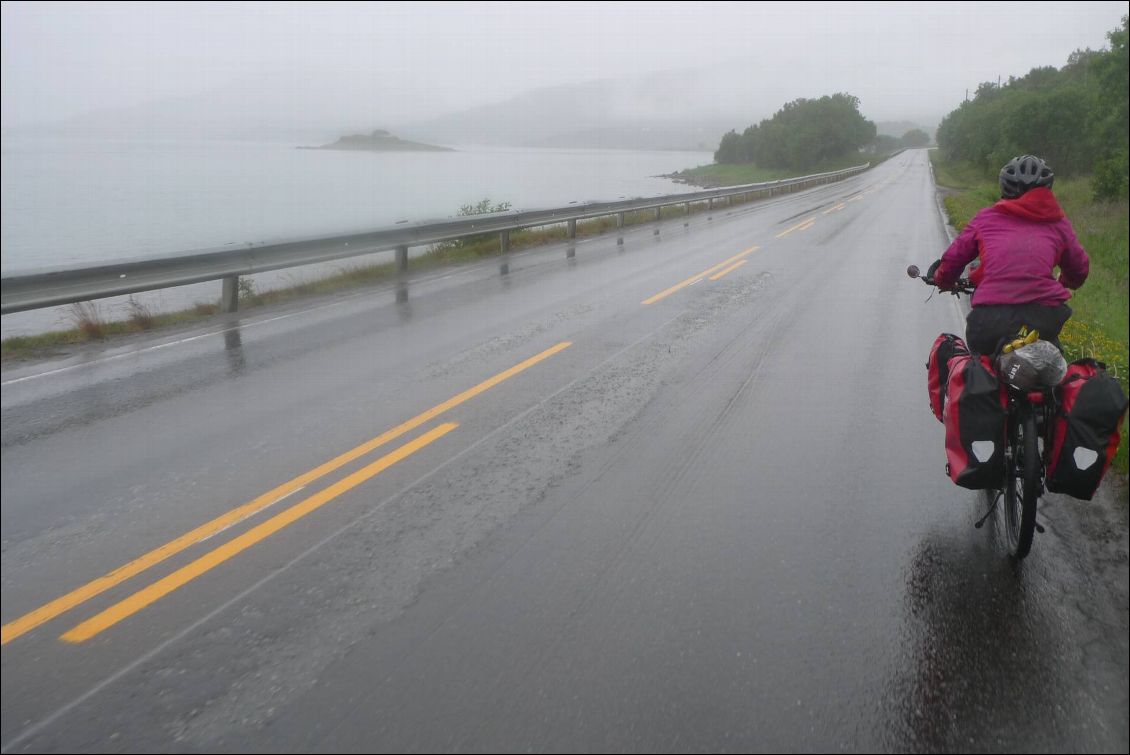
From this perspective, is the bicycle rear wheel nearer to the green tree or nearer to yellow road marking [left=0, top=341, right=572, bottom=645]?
yellow road marking [left=0, top=341, right=572, bottom=645]

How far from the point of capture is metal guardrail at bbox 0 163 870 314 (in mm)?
8297

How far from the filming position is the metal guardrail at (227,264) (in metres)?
8.30

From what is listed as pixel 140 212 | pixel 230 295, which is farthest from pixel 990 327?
pixel 140 212

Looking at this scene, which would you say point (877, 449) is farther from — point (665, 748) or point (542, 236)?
point (542, 236)

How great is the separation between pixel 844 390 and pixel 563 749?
5443 millimetres

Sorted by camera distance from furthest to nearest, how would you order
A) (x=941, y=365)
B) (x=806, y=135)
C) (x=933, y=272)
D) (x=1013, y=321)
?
(x=806, y=135) < (x=933, y=272) < (x=941, y=365) < (x=1013, y=321)

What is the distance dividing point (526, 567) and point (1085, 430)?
273cm

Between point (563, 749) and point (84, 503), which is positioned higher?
point (84, 503)

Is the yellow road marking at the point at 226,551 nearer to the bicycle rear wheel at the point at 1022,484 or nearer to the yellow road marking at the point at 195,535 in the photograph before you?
the yellow road marking at the point at 195,535

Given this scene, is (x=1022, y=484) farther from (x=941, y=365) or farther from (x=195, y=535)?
(x=195, y=535)

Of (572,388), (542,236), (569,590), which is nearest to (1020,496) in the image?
(569,590)

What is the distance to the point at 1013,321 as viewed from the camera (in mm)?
4668

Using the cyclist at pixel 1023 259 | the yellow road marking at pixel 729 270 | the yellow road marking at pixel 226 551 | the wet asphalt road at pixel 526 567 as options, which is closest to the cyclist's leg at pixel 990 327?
Answer: the cyclist at pixel 1023 259

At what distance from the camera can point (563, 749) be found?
9.83 feet
